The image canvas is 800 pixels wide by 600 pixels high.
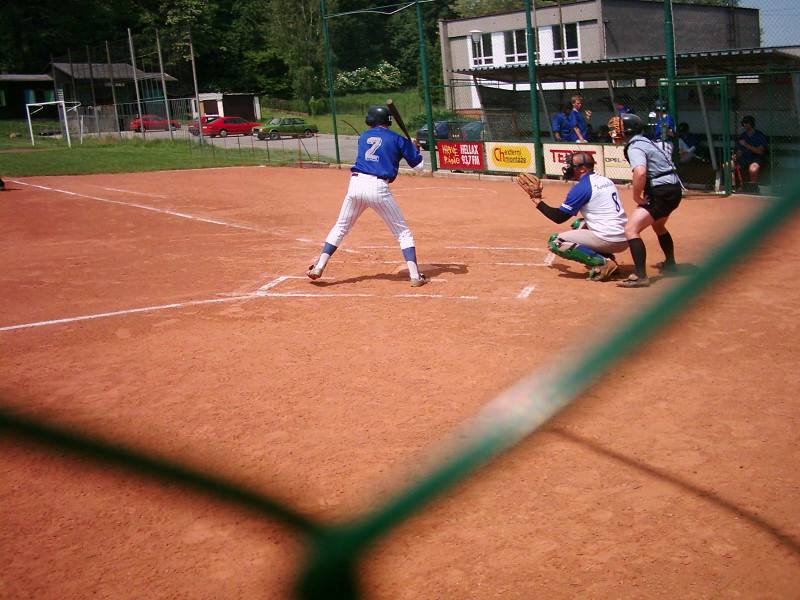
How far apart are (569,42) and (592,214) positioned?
4430 centimetres

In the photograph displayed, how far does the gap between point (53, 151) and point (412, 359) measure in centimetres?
3796

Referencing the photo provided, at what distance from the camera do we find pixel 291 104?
2997 inches

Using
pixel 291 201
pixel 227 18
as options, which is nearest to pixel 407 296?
pixel 291 201

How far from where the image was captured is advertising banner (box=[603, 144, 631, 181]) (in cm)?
1933

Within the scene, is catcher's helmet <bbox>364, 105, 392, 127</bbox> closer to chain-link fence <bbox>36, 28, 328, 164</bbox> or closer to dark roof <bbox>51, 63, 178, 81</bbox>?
chain-link fence <bbox>36, 28, 328, 164</bbox>

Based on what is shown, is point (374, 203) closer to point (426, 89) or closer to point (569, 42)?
point (426, 89)

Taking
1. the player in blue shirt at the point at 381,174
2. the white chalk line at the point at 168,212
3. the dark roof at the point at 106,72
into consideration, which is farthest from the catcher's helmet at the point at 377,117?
the dark roof at the point at 106,72

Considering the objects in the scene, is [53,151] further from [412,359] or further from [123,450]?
[123,450]

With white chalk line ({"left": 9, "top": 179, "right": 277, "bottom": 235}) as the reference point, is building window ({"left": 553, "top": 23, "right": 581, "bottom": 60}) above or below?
above

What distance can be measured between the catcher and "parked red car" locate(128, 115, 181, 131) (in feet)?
135

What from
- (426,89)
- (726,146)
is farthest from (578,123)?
(726,146)

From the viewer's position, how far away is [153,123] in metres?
48.2

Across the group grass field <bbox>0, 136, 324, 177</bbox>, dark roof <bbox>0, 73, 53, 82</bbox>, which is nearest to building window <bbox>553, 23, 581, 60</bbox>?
grass field <bbox>0, 136, 324, 177</bbox>

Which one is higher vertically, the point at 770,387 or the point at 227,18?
the point at 227,18
